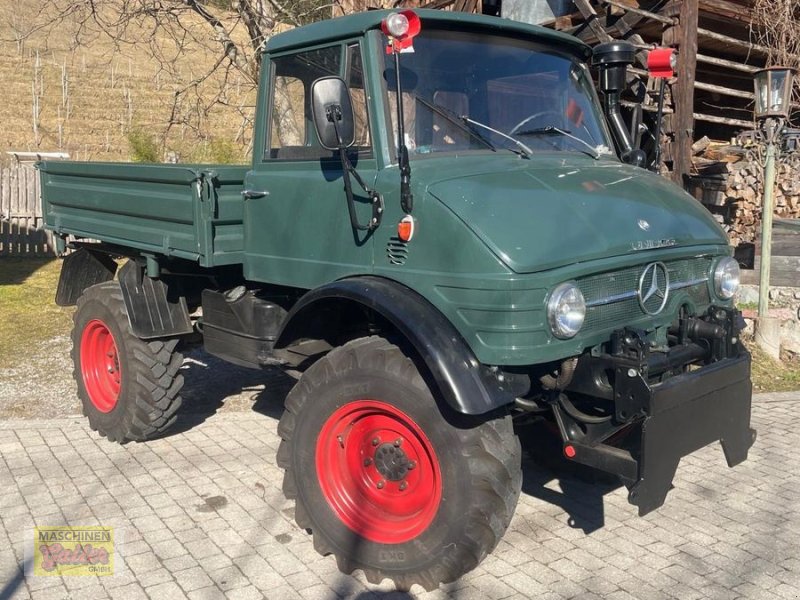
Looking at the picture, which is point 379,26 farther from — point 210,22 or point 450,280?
point 210,22

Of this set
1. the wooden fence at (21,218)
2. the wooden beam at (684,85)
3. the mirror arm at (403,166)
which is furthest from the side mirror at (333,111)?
the wooden fence at (21,218)

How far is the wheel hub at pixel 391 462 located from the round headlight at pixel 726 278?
1.88 meters

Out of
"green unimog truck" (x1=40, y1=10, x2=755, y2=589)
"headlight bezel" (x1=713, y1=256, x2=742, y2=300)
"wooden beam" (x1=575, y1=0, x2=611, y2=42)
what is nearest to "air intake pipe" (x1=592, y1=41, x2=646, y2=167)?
"green unimog truck" (x1=40, y1=10, x2=755, y2=589)

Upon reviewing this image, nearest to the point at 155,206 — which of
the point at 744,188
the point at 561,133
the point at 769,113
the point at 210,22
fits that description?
the point at 561,133

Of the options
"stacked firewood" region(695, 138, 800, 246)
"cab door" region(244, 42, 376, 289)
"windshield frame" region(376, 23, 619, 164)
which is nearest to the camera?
"windshield frame" region(376, 23, 619, 164)

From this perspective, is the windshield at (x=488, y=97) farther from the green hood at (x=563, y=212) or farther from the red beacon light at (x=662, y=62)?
the red beacon light at (x=662, y=62)

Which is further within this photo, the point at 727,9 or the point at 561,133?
the point at 727,9

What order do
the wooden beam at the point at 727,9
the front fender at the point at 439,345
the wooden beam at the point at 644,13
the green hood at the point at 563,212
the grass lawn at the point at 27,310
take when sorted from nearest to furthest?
the front fender at the point at 439,345
the green hood at the point at 563,212
the wooden beam at the point at 644,13
the grass lawn at the point at 27,310
the wooden beam at the point at 727,9

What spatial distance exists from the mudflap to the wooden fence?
13.8 m

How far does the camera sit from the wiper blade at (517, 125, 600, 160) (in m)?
4.24

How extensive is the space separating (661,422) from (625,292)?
640mm

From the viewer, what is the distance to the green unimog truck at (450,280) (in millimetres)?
3398

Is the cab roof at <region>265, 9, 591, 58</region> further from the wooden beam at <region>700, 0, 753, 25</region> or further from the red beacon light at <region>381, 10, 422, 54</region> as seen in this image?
the wooden beam at <region>700, 0, 753, 25</region>

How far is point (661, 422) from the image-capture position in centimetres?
335
